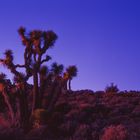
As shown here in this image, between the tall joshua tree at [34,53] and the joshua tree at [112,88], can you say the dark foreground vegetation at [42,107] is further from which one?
the joshua tree at [112,88]

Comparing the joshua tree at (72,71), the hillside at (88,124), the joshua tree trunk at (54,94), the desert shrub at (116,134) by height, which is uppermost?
the joshua tree at (72,71)

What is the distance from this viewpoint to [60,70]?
25.4 metres

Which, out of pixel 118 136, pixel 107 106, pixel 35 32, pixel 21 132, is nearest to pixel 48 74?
pixel 35 32

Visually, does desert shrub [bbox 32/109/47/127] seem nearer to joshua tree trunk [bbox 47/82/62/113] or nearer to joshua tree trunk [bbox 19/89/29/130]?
joshua tree trunk [bbox 19/89/29/130]

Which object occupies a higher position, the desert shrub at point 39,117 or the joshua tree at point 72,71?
the joshua tree at point 72,71

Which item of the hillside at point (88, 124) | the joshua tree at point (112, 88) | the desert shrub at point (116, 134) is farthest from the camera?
the joshua tree at point (112, 88)

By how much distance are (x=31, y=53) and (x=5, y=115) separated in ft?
18.2

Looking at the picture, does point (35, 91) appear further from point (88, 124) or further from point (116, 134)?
point (116, 134)

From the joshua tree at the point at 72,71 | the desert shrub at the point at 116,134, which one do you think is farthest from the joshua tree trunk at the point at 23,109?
the desert shrub at the point at 116,134

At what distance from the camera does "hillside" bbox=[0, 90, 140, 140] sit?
20570 mm

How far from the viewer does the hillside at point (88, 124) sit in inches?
810

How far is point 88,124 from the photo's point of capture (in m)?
25.0

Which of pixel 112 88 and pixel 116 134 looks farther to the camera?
pixel 112 88

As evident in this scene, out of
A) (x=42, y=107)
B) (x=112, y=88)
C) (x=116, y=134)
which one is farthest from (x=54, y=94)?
(x=112, y=88)
